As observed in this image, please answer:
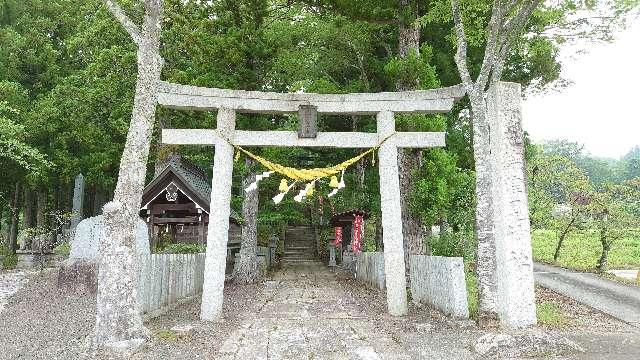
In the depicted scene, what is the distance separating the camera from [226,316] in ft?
30.9

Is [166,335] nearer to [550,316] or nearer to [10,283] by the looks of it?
[550,316]

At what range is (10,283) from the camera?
1426cm

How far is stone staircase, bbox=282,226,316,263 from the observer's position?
94.2 ft

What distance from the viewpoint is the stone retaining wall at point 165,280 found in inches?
332

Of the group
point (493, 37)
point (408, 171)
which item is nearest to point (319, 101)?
point (493, 37)

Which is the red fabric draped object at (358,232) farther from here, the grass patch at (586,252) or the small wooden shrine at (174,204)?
the grass patch at (586,252)

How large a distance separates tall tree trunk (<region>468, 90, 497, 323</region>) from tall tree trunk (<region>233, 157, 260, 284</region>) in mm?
9517

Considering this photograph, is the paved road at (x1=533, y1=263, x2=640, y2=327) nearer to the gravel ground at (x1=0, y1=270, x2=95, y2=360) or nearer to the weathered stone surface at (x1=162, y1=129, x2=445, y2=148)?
the weathered stone surface at (x1=162, y1=129, x2=445, y2=148)

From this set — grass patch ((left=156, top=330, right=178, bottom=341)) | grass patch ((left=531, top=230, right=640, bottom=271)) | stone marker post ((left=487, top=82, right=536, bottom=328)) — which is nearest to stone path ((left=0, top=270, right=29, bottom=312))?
grass patch ((left=156, top=330, right=178, bottom=341))

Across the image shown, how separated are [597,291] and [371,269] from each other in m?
6.45

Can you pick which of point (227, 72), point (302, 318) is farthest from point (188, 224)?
point (302, 318)

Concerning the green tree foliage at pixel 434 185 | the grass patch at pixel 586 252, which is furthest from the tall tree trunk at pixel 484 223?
the grass patch at pixel 586 252

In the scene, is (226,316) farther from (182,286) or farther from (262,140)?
(262,140)

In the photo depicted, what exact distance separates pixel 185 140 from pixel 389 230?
15.0 feet
